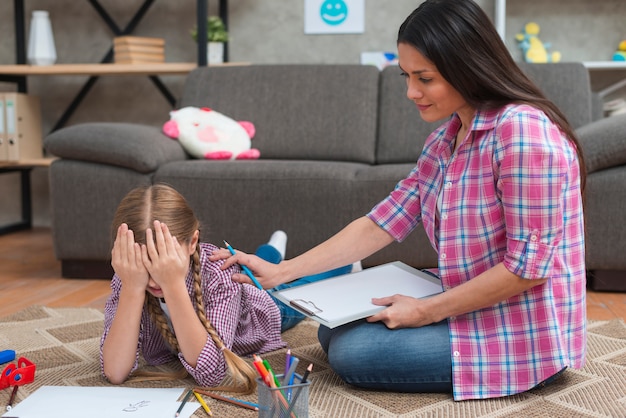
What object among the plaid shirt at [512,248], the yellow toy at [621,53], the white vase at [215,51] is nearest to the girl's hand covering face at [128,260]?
the plaid shirt at [512,248]

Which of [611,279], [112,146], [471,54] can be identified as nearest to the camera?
[471,54]

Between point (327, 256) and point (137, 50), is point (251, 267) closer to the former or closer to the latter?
point (327, 256)

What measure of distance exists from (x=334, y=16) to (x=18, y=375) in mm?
2496

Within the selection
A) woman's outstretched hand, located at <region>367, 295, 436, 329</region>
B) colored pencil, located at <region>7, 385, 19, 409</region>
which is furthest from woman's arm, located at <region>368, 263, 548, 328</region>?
colored pencil, located at <region>7, 385, 19, 409</region>

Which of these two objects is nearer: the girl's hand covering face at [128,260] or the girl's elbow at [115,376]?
the girl's hand covering face at [128,260]

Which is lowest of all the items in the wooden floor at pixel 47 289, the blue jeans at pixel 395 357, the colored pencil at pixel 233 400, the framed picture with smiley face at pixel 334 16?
the wooden floor at pixel 47 289

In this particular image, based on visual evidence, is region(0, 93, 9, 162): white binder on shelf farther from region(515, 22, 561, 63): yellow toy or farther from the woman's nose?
the woman's nose

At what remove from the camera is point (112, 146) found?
7.88 ft

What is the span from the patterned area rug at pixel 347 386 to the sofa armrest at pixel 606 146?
19.7 inches

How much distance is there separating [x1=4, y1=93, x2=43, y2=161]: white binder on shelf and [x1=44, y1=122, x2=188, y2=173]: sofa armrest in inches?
40.1

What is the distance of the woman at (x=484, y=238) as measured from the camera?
4.03 feet

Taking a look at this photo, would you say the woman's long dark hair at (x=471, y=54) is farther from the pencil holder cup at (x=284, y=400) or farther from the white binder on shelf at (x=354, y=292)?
the pencil holder cup at (x=284, y=400)

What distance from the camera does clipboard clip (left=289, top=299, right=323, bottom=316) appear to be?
4.46 ft

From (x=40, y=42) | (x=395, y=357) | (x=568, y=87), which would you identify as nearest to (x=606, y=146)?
(x=568, y=87)
